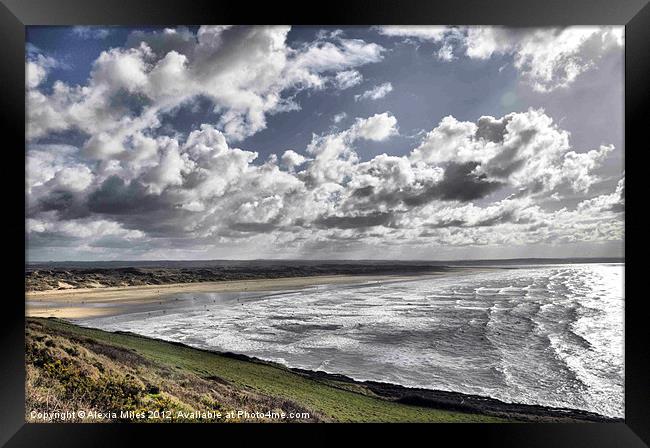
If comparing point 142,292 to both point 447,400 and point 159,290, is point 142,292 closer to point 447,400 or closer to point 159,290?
point 159,290

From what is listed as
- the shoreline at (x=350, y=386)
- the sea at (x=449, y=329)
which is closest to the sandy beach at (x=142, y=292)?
the sea at (x=449, y=329)

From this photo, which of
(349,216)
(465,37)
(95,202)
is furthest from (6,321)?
(465,37)

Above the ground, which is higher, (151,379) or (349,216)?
(349,216)

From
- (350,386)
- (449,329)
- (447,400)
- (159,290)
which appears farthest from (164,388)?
(449,329)

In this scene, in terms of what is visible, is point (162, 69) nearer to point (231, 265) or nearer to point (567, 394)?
point (231, 265)

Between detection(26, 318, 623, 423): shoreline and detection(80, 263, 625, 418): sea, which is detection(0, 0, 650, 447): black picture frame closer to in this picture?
detection(26, 318, 623, 423): shoreline
